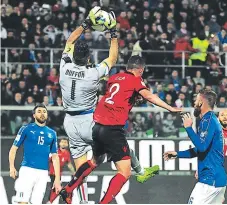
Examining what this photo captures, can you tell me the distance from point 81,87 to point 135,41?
31.1 feet

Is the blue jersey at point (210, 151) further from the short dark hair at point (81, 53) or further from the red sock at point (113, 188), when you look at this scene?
the short dark hair at point (81, 53)

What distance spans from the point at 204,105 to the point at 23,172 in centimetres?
368

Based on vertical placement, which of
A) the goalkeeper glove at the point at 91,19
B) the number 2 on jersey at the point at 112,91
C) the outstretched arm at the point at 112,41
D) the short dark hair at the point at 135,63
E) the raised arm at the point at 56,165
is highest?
the goalkeeper glove at the point at 91,19

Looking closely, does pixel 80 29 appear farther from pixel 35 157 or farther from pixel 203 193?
pixel 203 193

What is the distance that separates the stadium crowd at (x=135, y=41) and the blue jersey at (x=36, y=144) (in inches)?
139

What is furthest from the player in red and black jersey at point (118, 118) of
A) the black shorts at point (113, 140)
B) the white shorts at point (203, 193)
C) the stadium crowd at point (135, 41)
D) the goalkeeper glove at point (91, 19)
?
the stadium crowd at point (135, 41)

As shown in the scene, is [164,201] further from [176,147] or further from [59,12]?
[59,12]

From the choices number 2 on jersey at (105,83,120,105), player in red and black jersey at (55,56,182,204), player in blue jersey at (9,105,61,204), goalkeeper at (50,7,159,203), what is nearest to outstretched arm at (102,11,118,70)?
goalkeeper at (50,7,159,203)

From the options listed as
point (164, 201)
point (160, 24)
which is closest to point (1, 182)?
point (164, 201)

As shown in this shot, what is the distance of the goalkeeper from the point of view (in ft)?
35.7

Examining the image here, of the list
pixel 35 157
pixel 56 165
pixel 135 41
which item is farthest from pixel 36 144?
pixel 135 41

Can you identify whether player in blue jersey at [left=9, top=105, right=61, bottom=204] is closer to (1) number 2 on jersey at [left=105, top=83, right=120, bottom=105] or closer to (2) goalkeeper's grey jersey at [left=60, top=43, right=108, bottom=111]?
(2) goalkeeper's grey jersey at [left=60, top=43, right=108, bottom=111]

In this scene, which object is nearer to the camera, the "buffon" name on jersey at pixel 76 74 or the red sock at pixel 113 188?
the red sock at pixel 113 188

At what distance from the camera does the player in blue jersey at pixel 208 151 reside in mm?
9727
